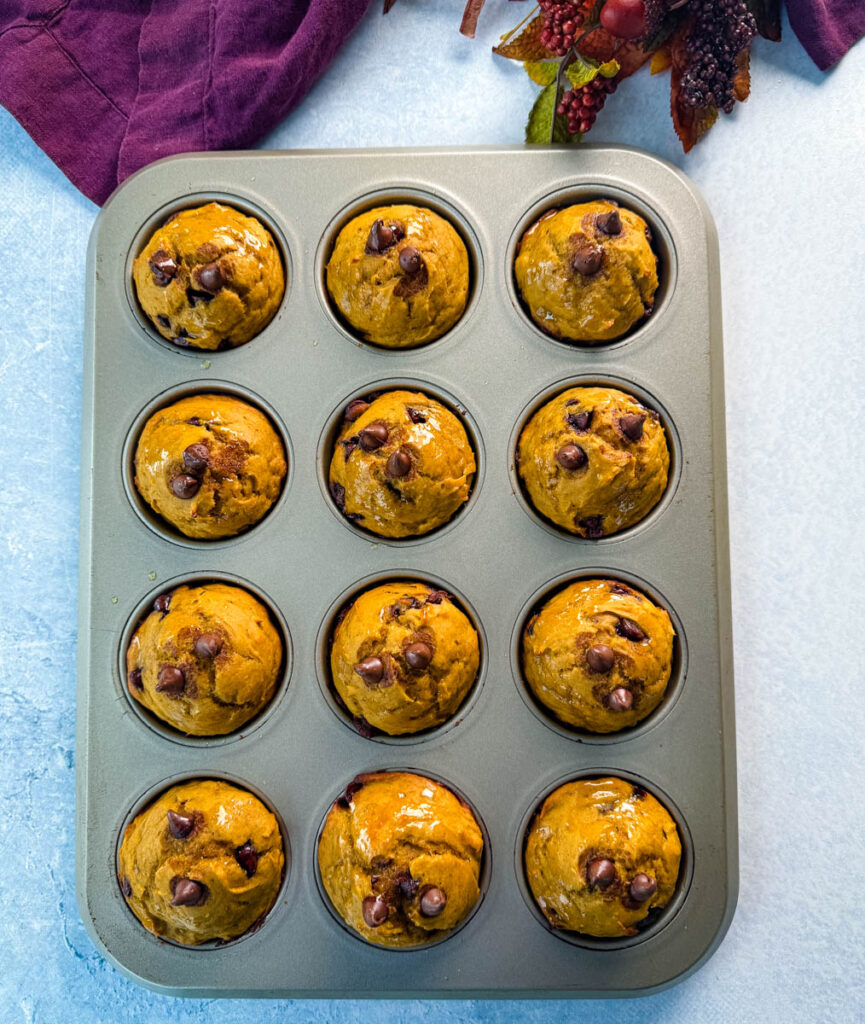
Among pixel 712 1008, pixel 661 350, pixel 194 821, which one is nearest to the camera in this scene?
pixel 194 821

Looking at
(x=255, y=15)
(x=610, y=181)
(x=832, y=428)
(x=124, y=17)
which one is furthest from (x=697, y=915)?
(x=124, y=17)

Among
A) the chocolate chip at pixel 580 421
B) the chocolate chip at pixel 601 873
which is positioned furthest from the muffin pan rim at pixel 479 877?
the chocolate chip at pixel 580 421

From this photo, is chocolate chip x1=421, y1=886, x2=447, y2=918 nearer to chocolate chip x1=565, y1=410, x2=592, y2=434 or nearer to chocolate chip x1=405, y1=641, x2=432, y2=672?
chocolate chip x1=405, y1=641, x2=432, y2=672

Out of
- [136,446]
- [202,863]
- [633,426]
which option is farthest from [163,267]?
[202,863]

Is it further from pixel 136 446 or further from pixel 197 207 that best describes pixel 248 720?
pixel 197 207

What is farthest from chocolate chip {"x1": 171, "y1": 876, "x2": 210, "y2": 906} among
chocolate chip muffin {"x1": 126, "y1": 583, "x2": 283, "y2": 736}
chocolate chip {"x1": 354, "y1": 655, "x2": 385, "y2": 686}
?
chocolate chip {"x1": 354, "y1": 655, "x2": 385, "y2": 686}

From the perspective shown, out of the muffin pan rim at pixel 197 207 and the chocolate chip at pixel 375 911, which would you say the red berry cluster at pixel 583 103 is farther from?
the chocolate chip at pixel 375 911

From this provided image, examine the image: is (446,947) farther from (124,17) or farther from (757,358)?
(124,17)
